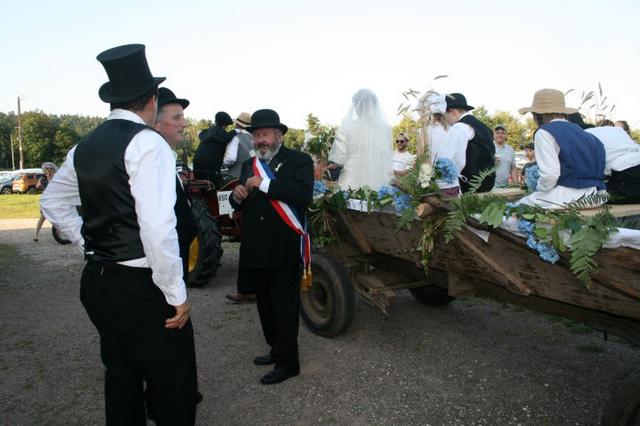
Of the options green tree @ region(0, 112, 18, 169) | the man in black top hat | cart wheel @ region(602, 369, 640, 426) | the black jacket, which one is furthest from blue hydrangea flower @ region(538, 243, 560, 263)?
green tree @ region(0, 112, 18, 169)

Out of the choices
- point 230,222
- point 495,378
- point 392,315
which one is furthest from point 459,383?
point 230,222

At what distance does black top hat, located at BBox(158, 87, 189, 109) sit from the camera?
9.52 ft

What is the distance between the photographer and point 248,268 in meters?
3.64

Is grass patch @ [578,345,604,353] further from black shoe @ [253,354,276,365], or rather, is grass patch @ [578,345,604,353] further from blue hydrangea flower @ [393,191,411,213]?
black shoe @ [253,354,276,365]

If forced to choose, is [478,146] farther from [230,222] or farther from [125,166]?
[125,166]

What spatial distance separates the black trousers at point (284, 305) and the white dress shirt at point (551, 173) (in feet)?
5.96

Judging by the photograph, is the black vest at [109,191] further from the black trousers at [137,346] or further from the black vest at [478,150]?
the black vest at [478,150]

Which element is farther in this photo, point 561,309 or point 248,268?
point 248,268

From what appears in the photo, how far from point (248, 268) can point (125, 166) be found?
172 centimetres

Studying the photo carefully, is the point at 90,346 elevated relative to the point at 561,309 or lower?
lower

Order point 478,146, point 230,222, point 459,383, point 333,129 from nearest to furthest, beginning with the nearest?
point 459,383 < point 478,146 < point 333,129 < point 230,222

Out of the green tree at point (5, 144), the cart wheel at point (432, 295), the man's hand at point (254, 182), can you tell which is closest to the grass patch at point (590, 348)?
the cart wheel at point (432, 295)

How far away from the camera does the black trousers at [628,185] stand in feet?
11.7

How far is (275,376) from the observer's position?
3.66 metres
